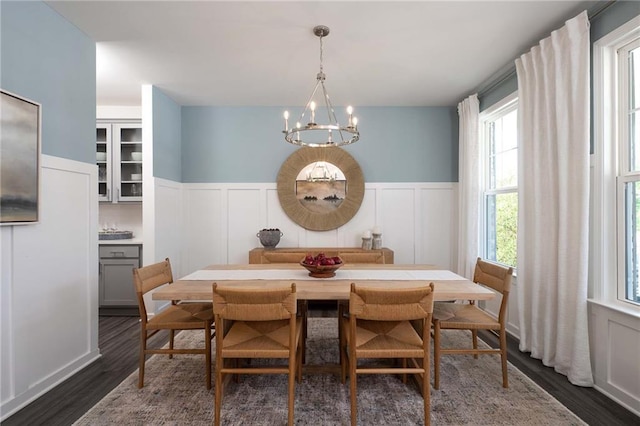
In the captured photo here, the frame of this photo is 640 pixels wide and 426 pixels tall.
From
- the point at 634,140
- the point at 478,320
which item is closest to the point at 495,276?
the point at 478,320

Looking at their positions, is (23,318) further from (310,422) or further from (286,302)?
(310,422)

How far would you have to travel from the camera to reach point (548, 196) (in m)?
2.63

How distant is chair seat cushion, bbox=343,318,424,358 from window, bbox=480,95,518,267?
1.97 metres

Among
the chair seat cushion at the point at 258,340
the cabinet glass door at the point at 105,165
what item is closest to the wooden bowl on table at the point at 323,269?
the chair seat cushion at the point at 258,340

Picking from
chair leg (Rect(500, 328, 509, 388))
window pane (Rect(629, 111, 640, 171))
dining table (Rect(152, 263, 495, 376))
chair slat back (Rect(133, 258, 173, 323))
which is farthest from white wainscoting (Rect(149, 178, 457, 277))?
window pane (Rect(629, 111, 640, 171))

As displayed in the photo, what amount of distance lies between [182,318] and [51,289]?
935 mm

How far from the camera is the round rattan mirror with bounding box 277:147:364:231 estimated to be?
4445mm

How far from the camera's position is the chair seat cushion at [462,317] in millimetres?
2301

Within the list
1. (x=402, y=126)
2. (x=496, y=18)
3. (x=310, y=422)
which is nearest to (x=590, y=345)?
(x=310, y=422)

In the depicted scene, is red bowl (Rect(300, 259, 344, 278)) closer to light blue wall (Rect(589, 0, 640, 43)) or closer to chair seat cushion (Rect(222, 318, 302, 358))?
chair seat cushion (Rect(222, 318, 302, 358))

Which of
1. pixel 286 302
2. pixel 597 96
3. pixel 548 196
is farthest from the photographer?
pixel 548 196

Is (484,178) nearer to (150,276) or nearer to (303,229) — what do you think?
(303,229)

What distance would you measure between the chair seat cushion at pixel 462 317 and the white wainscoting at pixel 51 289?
2710mm

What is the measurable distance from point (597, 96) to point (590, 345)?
1759 millimetres
